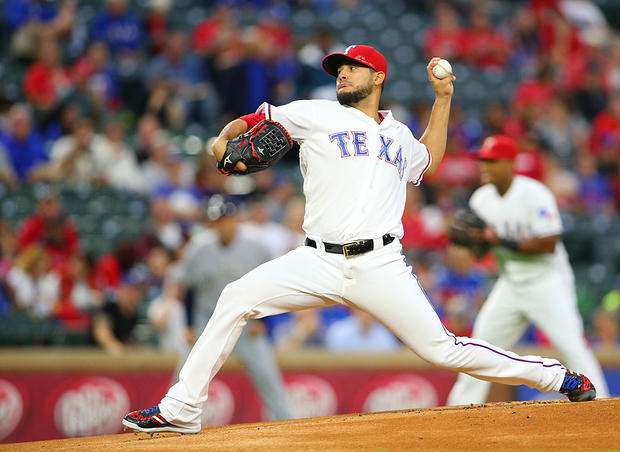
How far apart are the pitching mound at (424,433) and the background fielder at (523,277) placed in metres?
1.28

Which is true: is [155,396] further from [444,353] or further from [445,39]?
[445,39]

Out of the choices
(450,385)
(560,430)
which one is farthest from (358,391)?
(560,430)

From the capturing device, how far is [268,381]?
23.2ft

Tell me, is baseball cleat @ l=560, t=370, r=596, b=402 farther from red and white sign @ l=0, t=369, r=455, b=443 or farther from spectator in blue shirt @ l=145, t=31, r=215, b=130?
spectator in blue shirt @ l=145, t=31, r=215, b=130

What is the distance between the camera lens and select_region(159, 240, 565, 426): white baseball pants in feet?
14.7

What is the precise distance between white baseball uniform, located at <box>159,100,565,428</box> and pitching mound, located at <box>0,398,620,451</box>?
280mm

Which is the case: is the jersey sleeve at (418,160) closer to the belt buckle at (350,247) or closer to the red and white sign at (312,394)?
the belt buckle at (350,247)

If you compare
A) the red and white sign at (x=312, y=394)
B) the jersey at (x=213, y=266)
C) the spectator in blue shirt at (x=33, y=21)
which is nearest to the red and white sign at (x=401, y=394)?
the red and white sign at (x=312, y=394)

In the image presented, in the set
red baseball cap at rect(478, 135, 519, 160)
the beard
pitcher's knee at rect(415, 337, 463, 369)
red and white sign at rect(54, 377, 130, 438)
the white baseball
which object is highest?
the white baseball

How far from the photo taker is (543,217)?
21.6 ft

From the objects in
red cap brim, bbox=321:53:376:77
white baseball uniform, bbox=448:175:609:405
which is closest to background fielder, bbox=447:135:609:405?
white baseball uniform, bbox=448:175:609:405

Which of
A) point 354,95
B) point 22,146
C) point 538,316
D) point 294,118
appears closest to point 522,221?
point 538,316

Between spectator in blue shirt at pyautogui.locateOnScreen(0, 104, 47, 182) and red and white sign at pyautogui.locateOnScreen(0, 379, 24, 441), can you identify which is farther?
spectator in blue shirt at pyautogui.locateOnScreen(0, 104, 47, 182)

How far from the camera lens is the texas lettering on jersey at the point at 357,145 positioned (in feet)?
14.9
